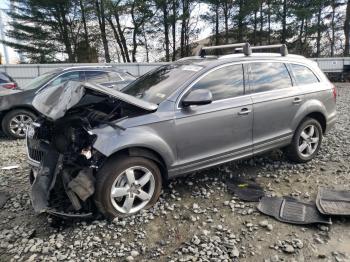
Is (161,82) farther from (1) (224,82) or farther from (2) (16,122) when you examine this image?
(2) (16,122)

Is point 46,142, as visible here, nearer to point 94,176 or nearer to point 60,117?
point 60,117

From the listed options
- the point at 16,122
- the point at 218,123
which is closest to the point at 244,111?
the point at 218,123

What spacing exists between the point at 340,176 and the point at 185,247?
107 inches

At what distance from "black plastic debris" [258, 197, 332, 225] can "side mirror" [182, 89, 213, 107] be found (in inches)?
55.2

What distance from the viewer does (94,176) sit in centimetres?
354

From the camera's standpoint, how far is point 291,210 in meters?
3.80

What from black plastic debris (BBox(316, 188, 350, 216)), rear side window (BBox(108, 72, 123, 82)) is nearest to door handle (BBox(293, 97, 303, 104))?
black plastic debris (BBox(316, 188, 350, 216))

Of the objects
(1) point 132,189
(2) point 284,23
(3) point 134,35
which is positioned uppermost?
(2) point 284,23

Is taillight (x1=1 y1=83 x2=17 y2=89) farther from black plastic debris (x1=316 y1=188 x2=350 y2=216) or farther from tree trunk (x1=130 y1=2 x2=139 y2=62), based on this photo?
tree trunk (x1=130 y1=2 x2=139 y2=62)

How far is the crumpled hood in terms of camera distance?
11.5 feet

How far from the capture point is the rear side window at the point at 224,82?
419 cm

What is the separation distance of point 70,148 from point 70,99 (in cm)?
53

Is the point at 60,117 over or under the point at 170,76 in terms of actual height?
under

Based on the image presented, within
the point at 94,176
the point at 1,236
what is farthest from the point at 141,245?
the point at 1,236
